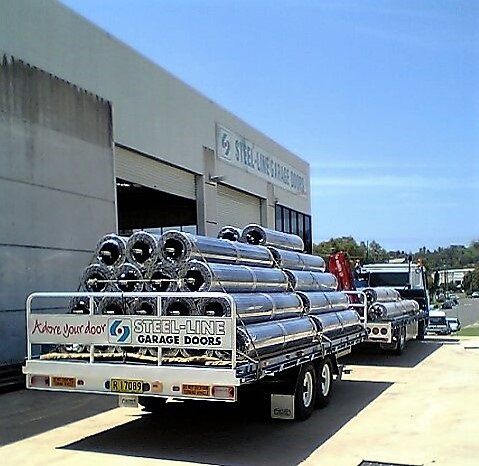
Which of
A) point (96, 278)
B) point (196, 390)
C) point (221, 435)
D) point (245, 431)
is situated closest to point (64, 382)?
point (96, 278)

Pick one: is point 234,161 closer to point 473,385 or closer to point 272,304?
point 473,385

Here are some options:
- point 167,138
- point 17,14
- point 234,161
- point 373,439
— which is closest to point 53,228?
point 17,14

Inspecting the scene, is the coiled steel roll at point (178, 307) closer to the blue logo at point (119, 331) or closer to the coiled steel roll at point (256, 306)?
the coiled steel roll at point (256, 306)

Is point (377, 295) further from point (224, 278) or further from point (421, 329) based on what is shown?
point (224, 278)

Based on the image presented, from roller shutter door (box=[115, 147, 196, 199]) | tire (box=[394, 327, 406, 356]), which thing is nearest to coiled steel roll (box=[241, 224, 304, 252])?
tire (box=[394, 327, 406, 356])

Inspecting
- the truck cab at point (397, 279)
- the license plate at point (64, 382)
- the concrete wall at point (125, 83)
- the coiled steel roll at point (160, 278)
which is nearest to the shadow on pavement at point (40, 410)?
the license plate at point (64, 382)

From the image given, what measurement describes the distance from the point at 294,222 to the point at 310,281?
71.4 feet

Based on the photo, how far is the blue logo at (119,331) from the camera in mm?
8062

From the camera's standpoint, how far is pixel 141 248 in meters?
8.88

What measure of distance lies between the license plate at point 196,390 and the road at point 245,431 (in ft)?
2.47

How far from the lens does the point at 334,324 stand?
37.1 feet

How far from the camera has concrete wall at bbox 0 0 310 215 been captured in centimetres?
1451

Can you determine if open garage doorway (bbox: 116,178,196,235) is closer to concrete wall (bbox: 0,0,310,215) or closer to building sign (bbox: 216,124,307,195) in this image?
concrete wall (bbox: 0,0,310,215)

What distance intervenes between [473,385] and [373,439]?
5001 mm
